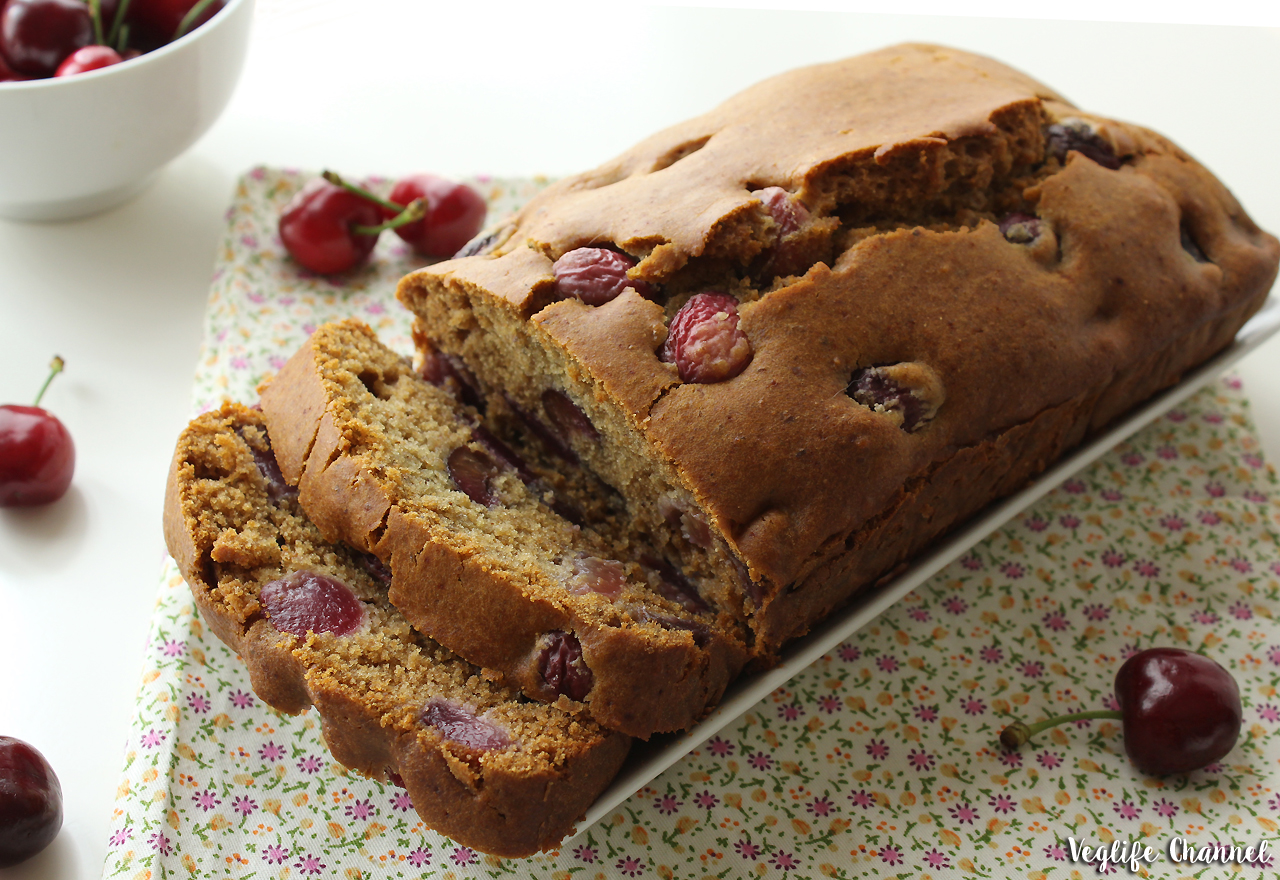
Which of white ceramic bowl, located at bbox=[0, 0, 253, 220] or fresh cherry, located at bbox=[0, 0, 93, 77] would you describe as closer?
white ceramic bowl, located at bbox=[0, 0, 253, 220]

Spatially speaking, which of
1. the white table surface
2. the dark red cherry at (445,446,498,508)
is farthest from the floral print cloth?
the dark red cherry at (445,446,498,508)

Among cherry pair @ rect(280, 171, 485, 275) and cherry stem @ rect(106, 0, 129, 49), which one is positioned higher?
cherry stem @ rect(106, 0, 129, 49)

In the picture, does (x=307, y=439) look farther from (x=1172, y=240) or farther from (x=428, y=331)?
(x=1172, y=240)

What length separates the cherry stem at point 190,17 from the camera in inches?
125

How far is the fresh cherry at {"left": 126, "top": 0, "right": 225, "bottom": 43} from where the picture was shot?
11.0ft

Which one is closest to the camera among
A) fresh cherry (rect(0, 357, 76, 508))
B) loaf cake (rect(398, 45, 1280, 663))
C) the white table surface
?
loaf cake (rect(398, 45, 1280, 663))

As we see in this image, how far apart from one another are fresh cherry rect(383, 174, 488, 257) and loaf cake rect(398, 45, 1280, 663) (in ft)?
2.68

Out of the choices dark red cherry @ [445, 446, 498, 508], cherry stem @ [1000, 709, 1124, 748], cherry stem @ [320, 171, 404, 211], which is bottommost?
cherry stem @ [1000, 709, 1124, 748]

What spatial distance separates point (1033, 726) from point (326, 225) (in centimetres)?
236

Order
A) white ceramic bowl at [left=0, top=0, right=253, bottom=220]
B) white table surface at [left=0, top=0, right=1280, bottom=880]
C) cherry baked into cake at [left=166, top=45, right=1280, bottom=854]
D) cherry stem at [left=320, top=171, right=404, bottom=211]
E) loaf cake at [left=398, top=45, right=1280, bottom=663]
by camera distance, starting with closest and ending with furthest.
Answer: cherry baked into cake at [left=166, top=45, right=1280, bottom=854], loaf cake at [left=398, top=45, right=1280, bottom=663], white table surface at [left=0, top=0, right=1280, bottom=880], white ceramic bowl at [left=0, top=0, right=253, bottom=220], cherry stem at [left=320, top=171, right=404, bottom=211]

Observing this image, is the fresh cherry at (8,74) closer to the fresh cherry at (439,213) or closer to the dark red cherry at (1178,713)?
the fresh cherry at (439,213)

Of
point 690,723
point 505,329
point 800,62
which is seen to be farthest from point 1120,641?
point 800,62

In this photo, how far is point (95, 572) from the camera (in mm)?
2621

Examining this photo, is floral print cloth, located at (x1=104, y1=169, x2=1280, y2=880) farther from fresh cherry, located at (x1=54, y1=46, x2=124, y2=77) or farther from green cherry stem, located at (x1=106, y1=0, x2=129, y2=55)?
green cherry stem, located at (x1=106, y1=0, x2=129, y2=55)
